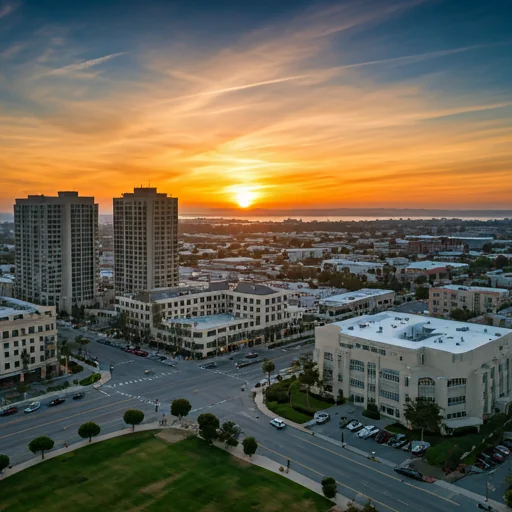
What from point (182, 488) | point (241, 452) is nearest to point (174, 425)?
point (241, 452)

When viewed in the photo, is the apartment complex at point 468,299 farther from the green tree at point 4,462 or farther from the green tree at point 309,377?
the green tree at point 4,462

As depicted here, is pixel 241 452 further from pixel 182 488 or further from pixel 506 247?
pixel 506 247

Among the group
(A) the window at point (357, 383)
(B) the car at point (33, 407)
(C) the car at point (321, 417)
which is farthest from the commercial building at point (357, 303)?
(B) the car at point (33, 407)

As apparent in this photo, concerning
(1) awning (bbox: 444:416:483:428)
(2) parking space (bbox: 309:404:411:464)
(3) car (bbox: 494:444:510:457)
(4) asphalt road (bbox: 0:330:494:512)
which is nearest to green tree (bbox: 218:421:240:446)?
(4) asphalt road (bbox: 0:330:494:512)

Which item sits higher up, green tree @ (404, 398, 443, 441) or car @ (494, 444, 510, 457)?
green tree @ (404, 398, 443, 441)

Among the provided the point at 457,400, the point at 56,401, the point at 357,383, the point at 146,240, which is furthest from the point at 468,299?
the point at 56,401

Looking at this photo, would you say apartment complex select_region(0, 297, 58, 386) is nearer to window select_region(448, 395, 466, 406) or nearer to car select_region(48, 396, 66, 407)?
car select_region(48, 396, 66, 407)
